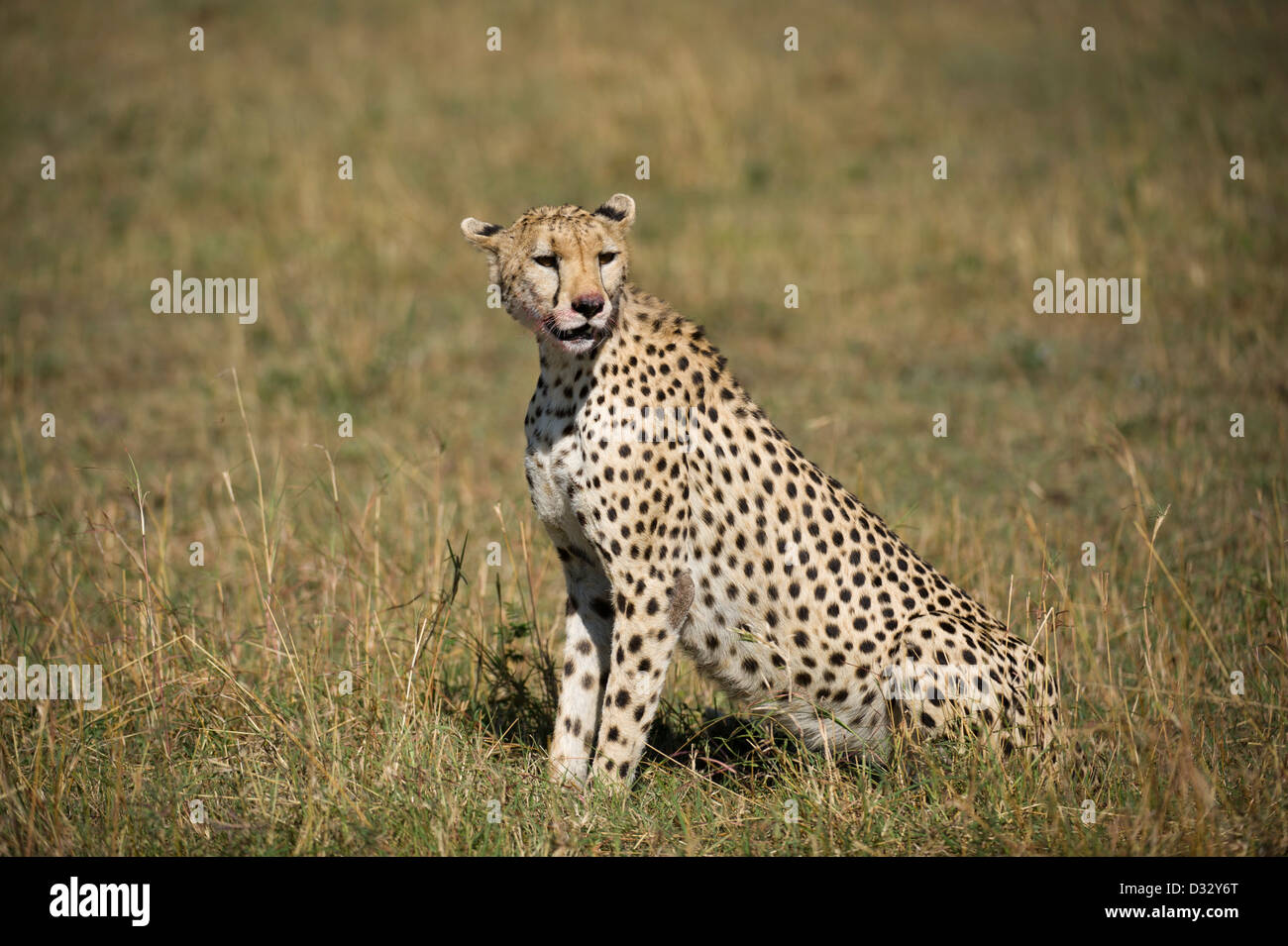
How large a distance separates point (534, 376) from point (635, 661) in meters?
4.24

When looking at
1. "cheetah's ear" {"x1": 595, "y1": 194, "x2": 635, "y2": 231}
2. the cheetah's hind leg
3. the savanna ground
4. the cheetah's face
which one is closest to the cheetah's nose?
the cheetah's face

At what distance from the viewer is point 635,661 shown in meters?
3.46

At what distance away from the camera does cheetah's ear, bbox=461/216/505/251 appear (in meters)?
3.67

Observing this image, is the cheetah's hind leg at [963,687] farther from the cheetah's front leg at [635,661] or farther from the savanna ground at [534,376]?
the cheetah's front leg at [635,661]

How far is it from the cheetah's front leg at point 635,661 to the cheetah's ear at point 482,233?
98 cm

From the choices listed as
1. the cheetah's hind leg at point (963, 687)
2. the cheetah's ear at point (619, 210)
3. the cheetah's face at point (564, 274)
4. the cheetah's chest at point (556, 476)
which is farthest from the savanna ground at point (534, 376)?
the cheetah's ear at point (619, 210)

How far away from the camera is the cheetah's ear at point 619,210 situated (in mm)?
3736

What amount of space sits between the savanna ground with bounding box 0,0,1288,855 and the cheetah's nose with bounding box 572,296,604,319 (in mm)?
918

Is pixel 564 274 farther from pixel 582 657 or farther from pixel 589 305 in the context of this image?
pixel 582 657

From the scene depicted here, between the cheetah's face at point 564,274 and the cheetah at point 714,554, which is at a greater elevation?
the cheetah's face at point 564,274

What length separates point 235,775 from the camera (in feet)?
11.5

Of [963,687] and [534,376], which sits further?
[534,376]

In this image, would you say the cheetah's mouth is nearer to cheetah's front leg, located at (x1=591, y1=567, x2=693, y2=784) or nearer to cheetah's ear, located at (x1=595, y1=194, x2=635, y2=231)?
cheetah's ear, located at (x1=595, y1=194, x2=635, y2=231)

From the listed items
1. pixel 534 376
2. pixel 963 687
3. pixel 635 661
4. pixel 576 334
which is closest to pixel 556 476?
pixel 576 334
